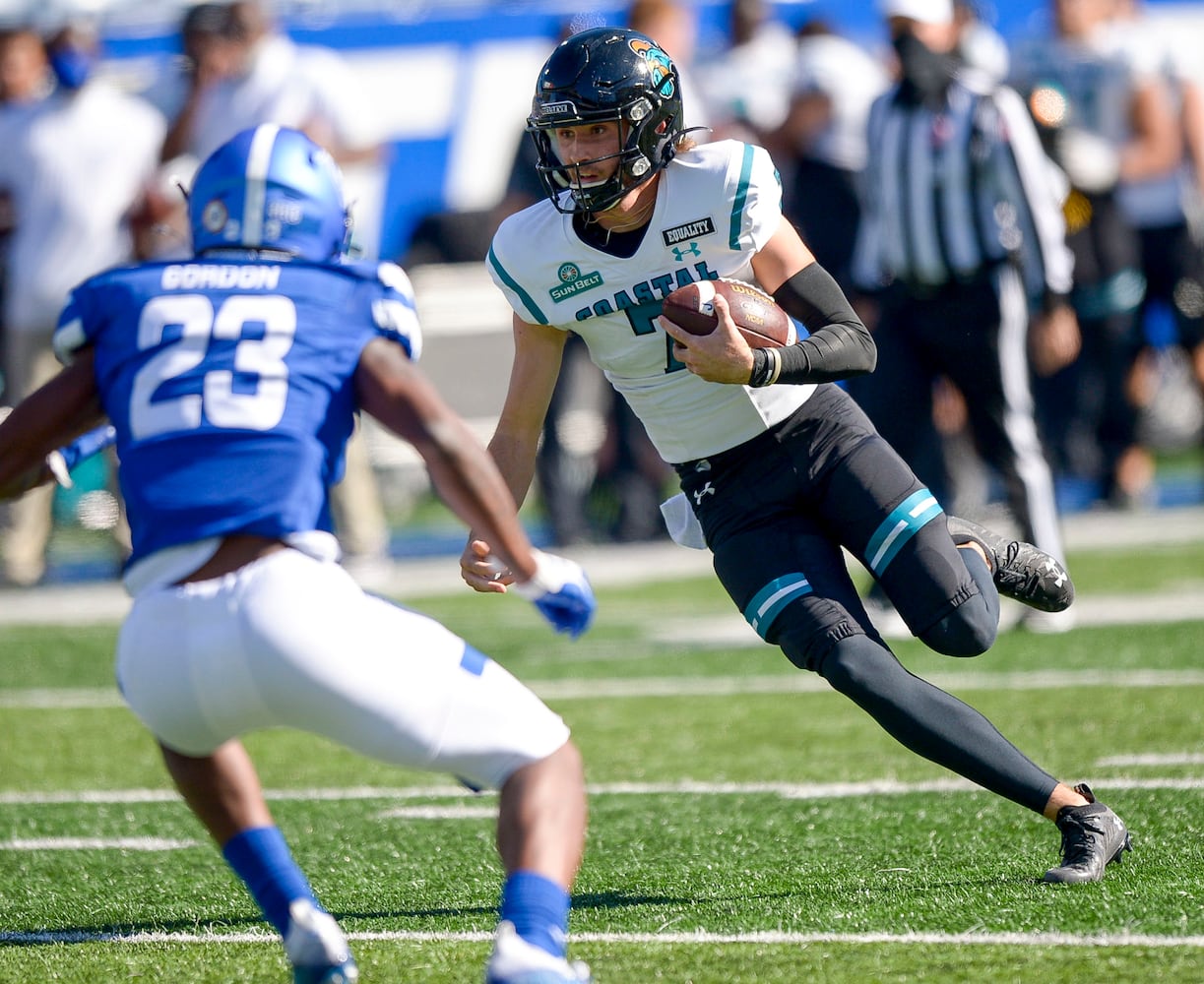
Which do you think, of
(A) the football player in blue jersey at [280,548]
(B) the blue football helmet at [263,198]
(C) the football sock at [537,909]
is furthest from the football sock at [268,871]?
(B) the blue football helmet at [263,198]

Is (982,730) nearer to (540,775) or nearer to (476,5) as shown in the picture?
(540,775)

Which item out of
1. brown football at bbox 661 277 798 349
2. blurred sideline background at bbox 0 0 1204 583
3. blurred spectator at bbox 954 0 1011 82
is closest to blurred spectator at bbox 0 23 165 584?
blurred sideline background at bbox 0 0 1204 583

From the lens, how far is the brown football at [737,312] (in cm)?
352

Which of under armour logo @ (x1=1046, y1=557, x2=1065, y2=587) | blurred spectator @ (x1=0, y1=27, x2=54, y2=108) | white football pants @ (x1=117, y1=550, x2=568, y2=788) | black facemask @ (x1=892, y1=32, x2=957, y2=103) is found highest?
white football pants @ (x1=117, y1=550, x2=568, y2=788)

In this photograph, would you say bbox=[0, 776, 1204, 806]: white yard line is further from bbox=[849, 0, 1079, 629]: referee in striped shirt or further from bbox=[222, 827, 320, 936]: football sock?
bbox=[849, 0, 1079, 629]: referee in striped shirt

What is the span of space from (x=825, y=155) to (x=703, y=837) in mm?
5849

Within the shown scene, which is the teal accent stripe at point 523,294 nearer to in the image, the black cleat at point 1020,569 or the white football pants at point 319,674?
the black cleat at point 1020,569

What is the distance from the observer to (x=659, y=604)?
8.12 metres

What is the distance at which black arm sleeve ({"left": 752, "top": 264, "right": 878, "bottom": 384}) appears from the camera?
11.7 ft

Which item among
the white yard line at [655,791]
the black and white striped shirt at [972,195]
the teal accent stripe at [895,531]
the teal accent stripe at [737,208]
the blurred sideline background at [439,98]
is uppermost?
the teal accent stripe at [737,208]

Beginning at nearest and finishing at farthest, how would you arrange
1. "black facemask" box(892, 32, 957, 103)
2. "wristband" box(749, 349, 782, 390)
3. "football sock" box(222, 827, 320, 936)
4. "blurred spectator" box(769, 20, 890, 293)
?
"football sock" box(222, 827, 320, 936), "wristband" box(749, 349, 782, 390), "black facemask" box(892, 32, 957, 103), "blurred spectator" box(769, 20, 890, 293)

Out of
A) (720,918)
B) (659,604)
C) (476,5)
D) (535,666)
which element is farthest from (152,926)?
(476,5)

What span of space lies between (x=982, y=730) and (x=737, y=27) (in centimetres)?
716

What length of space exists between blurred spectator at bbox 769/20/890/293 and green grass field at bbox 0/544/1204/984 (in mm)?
3046
